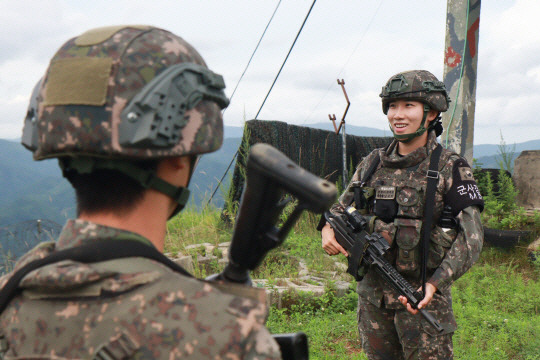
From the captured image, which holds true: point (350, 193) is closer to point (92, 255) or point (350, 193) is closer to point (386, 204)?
point (386, 204)

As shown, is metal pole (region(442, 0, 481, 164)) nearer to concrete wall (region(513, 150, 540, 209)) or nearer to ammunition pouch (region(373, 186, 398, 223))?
concrete wall (region(513, 150, 540, 209))

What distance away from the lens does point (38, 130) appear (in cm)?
122

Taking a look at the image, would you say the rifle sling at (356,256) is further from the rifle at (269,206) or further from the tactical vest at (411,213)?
the rifle at (269,206)

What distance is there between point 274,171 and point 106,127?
410mm

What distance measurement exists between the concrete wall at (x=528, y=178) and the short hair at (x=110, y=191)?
25.3 ft

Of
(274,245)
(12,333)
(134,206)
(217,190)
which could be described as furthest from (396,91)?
(217,190)

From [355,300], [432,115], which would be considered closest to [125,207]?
[432,115]

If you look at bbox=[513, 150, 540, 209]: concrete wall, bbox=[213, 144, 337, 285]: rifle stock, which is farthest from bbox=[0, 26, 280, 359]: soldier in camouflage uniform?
bbox=[513, 150, 540, 209]: concrete wall

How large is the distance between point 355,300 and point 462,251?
2.97m

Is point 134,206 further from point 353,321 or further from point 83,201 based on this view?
point 353,321

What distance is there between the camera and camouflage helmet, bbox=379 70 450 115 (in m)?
3.16

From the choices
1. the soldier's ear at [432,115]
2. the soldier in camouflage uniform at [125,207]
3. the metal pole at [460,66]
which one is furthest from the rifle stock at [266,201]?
the metal pole at [460,66]

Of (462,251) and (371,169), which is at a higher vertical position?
(371,169)

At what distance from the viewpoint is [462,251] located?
111 inches
